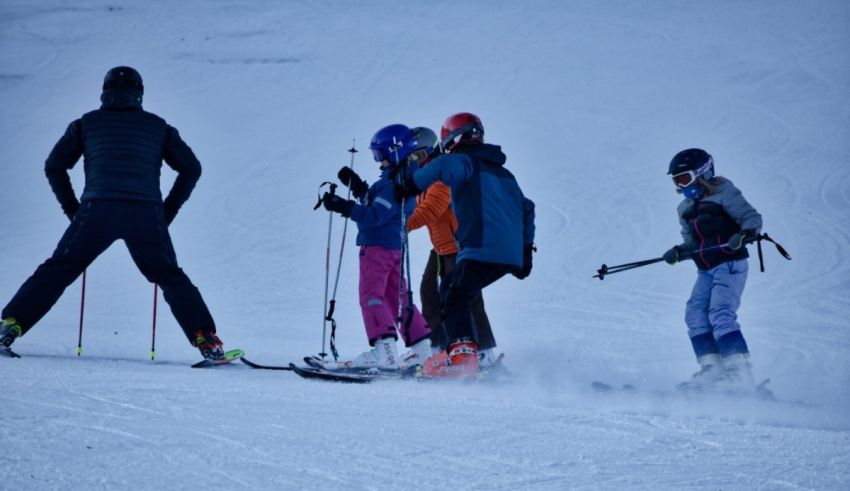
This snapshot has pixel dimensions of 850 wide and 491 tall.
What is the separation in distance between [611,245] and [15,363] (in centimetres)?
922

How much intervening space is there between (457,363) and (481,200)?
39.0 inches

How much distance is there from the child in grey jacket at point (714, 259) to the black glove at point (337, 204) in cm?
220

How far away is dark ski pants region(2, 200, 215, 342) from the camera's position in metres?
6.07

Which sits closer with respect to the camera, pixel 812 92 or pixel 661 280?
pixel 661 280

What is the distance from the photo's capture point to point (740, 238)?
6094mm

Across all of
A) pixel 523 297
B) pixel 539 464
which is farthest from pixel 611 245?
pixel 539 464

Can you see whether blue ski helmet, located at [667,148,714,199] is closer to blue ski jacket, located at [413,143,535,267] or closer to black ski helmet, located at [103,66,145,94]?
blue ski jacket, located at [413,143,535,267]

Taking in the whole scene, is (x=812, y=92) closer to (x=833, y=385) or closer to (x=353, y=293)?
(x=353, y=293)

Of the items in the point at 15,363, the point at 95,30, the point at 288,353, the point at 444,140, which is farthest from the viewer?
the point at 95,30

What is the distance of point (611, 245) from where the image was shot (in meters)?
13.3

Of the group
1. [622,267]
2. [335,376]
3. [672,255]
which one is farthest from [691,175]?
[335,376]

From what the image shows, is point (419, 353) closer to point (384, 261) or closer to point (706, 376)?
point (384, 261)

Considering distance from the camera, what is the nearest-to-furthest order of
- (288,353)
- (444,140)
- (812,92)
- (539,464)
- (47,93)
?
(539,464) < (444,140) < (288,353) < (812,92) < (47,93)

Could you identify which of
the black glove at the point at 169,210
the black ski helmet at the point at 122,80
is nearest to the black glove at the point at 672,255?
the black glove at the point at 169,210
